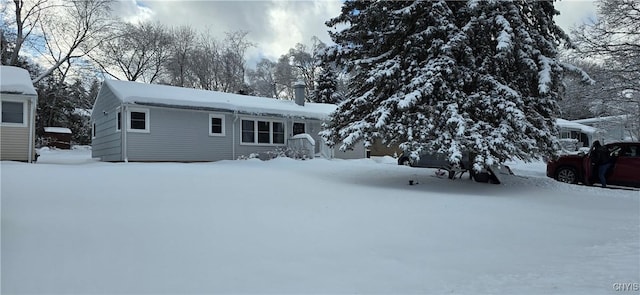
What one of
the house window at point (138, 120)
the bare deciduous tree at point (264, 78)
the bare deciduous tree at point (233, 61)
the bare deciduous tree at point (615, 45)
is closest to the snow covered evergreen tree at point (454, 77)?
the bare deciduous tree at point (615, 45)

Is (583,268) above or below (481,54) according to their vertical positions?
below

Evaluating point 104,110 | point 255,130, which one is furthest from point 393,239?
point 104,110

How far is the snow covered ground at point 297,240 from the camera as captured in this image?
3475 millimetres

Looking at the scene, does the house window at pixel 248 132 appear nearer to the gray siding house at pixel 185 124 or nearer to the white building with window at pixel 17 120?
the gray siding house at pixel 185 124

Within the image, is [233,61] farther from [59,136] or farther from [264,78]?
[59,136]

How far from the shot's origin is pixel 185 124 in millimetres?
17109

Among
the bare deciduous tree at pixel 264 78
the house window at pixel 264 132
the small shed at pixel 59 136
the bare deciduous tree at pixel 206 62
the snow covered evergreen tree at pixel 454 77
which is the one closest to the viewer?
the snow covered evergreen tree at pixel 454 77

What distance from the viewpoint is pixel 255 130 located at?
19391mm

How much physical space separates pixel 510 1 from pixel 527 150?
3887 millimetres

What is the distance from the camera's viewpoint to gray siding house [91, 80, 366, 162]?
15867 millimetres

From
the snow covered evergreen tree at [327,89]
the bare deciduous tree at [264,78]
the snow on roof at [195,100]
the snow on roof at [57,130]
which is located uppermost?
the bare deciduous tree at [264,78]

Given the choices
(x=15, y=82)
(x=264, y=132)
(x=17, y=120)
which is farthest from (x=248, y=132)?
(x=15, y=82)

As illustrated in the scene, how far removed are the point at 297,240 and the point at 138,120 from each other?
1339 cm

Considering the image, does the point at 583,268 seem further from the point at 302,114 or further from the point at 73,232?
the point at 302,114
